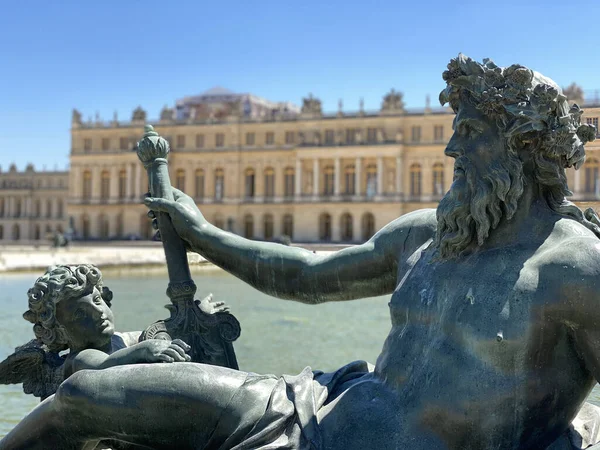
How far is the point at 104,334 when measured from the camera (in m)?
2.05

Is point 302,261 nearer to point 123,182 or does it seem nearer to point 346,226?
point 346,226

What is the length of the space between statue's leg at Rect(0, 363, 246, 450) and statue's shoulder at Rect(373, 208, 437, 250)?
0.57 metres

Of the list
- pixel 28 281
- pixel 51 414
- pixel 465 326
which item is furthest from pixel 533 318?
pixel 28 281

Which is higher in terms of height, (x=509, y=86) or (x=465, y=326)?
(x=509, y=86)

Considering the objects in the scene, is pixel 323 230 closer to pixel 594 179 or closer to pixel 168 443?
pixel 594 179

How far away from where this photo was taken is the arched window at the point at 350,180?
52369mm

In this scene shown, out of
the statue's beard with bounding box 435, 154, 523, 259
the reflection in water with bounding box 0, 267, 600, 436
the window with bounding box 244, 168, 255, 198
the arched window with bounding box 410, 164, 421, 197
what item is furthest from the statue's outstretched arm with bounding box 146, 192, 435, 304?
the window with bounding box 244, 168, 255, 198

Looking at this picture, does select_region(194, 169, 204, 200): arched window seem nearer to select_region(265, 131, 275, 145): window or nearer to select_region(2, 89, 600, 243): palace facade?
select_region(2, 89, 600, 243): palace facade

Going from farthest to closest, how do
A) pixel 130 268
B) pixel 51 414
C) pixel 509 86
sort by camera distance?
pixel 130 268 < pixel 51 414 < pixel 509 86

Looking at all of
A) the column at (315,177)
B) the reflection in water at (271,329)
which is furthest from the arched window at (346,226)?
the reflection in water at (271,329)

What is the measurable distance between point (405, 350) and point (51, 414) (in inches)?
33.7

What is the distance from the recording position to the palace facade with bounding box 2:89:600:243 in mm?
50562

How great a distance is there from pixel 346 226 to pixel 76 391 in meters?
51.7

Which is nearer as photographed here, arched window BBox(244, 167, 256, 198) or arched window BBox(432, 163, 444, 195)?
arched window BBox(432, 163, 444, 195)
